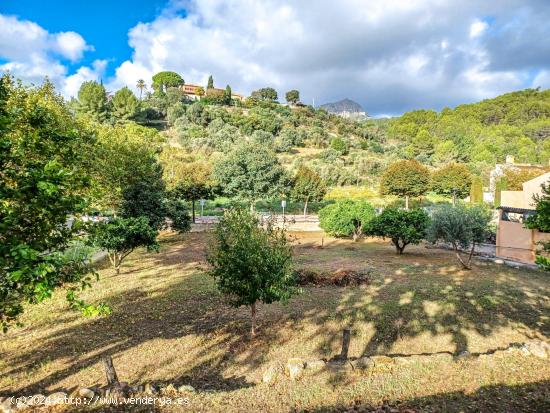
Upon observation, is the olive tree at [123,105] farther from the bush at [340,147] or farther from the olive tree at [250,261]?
the olive tree at [250,261]

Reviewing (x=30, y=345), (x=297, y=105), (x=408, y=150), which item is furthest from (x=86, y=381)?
(x=297, y=105)

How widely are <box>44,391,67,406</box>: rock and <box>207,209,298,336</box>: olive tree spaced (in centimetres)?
490

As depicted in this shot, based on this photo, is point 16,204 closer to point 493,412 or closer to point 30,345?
point 30,345

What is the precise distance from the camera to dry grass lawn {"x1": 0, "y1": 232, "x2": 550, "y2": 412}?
7.40 metres

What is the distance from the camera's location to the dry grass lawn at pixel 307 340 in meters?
7.40

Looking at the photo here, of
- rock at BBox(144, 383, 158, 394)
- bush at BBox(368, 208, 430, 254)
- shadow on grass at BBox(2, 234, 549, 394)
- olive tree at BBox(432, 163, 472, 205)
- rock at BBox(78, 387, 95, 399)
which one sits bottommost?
shadow on grass at BBox(2, 234, 549, 394)

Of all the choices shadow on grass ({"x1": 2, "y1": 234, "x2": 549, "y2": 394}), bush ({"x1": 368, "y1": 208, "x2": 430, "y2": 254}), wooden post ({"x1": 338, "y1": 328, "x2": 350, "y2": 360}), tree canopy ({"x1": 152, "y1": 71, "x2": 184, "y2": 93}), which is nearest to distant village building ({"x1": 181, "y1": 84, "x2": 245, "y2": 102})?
tree canopy ({"x1": 152, "y1": 71, "x2": 184, "y2": 93})

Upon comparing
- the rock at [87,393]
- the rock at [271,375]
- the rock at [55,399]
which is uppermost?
the rock at [55,399]

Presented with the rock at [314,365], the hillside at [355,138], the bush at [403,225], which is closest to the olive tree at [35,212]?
the rock at [314,365]

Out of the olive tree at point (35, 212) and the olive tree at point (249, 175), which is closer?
the olive tree at point (35, 212)

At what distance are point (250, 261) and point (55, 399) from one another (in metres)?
5.45

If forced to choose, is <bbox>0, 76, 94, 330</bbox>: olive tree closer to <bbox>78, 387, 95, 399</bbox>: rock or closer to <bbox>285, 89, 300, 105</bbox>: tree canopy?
<bbox>78, 387, 95, 399</bbox>: rock

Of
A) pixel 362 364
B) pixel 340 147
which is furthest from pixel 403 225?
pixel 340 147

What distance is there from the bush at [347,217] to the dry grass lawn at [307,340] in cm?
1250
